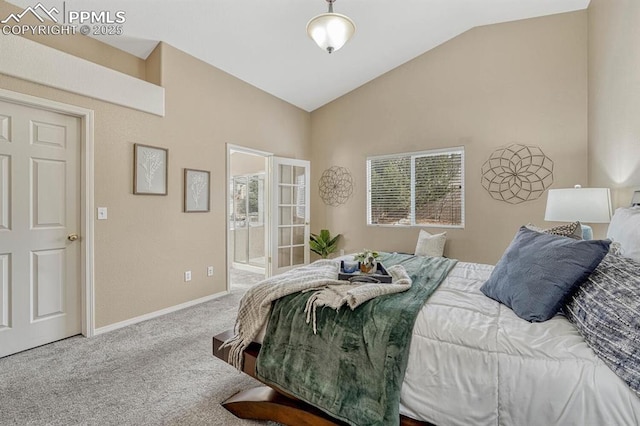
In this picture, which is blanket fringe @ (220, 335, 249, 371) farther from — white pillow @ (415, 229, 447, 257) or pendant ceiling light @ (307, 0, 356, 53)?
white pillow @ (415, 229, 447, 257)

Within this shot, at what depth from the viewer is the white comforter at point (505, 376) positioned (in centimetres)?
92

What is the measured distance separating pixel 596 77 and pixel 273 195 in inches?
157

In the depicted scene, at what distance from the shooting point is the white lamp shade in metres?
2.29

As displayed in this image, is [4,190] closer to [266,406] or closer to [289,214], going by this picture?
[266,406]

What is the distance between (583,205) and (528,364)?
2011 millimetres

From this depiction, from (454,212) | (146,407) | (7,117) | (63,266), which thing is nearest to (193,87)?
(7,117)

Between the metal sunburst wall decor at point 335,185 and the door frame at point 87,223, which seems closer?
the door frame at point 87,223

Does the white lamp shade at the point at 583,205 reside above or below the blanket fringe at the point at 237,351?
above

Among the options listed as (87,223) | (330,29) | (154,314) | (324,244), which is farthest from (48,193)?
(324,244)

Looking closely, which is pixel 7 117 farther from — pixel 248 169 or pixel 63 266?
pixel 248 169

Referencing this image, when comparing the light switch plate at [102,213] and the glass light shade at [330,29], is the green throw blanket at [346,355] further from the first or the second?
the light switch plate at [102,213]

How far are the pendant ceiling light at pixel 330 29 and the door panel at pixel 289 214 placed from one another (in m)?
2.31

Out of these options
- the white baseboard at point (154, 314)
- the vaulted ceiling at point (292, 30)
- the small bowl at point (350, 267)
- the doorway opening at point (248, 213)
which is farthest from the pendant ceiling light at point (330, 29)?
the doorway opening at point (248, 213)

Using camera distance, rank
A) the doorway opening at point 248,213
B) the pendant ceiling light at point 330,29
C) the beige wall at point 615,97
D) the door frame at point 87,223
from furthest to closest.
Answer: the doorway opening at point 248,213 → the door frame at point 87,223 → the pendant ceiling light at point 330,29 → the beige wall at point 615,97
